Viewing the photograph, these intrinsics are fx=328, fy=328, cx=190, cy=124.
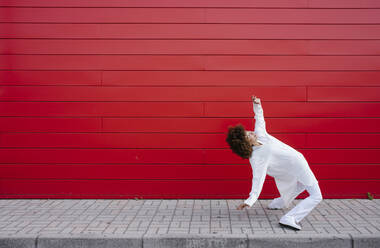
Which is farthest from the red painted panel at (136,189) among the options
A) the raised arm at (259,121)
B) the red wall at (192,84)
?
the raised arm at (259,121)

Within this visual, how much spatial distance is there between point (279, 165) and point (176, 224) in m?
1.53

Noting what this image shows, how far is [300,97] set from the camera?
5.32 m

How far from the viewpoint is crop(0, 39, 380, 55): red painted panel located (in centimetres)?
530

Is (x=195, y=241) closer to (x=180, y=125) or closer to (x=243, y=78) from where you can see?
(x=180, y=125)

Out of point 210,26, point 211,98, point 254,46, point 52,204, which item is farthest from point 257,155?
point 52,204

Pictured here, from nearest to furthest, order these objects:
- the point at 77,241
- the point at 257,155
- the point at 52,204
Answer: the point at 77,241, the point at 257,155, the point at 52,204

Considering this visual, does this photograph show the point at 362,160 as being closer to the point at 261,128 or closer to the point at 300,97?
the point at 300,97

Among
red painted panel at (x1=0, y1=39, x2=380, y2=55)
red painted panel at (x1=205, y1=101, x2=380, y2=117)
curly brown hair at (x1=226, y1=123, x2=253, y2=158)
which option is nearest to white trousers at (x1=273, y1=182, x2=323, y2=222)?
curly brown hair at (x1=226, y1=123, x2=253, y2=158)

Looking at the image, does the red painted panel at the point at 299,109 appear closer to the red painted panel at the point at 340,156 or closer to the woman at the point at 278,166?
the red painted panel at the point at 340,156

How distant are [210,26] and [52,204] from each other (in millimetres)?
3774

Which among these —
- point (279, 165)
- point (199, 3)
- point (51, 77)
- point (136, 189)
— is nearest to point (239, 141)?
point (279, 165)

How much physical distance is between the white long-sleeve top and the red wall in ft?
3.30

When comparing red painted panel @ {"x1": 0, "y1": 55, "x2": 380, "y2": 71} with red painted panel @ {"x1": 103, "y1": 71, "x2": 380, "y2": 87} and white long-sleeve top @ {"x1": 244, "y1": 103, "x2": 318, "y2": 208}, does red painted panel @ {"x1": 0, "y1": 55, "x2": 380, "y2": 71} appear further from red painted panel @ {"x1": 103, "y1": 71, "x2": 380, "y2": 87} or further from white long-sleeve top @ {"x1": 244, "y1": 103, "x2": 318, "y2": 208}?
white long-sleeve top @ {"x1": 244, "y1": 103, "x2": 318, "y2": 208}

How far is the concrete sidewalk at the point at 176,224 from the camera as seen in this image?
146 inches
